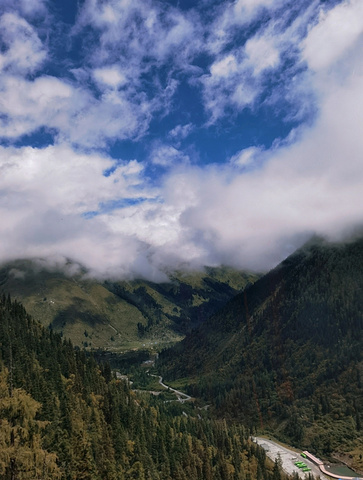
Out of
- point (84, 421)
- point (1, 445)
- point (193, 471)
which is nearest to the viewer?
point (1, 445)

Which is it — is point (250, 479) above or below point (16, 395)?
below

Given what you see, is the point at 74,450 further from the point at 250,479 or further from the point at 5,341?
the point at 250,479

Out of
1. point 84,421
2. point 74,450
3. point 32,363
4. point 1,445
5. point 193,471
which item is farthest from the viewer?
point 193,471

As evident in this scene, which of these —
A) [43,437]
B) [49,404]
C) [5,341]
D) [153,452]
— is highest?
[5,341]

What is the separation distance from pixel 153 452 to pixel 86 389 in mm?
50702

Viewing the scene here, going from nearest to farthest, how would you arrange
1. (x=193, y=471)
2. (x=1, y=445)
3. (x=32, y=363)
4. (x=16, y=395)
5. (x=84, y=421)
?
(x=1, y=445), (x=16, y=395), (x=84, y=421), (x=32, y=363), (x=193, y=471)

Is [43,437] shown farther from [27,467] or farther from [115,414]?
[115,414]

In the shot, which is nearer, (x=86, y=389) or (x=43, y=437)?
(x=43, y=437)

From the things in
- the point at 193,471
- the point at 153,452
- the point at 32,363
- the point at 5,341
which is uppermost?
the point at 5,341

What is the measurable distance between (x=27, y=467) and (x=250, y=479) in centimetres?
Result: 16143

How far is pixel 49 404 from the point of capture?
132 metres

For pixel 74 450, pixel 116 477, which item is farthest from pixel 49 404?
pixel 116 477

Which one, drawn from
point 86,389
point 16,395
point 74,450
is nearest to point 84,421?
point 74,450

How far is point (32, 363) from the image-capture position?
170 metres
